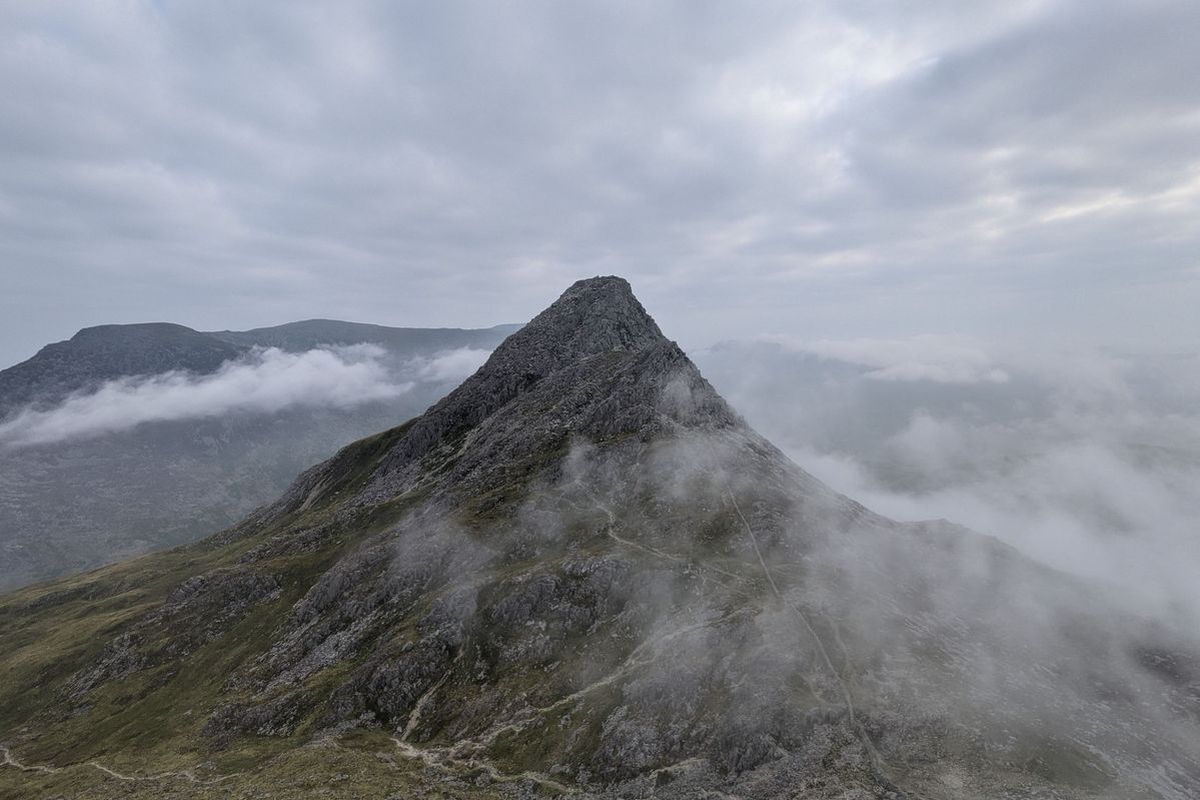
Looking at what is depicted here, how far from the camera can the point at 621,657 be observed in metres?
90.4

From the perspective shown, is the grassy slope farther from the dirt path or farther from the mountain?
the dirt path

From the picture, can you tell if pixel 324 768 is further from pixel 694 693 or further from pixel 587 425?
pixel 587 425

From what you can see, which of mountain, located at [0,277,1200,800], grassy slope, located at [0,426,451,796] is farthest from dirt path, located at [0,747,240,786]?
grassy slope, located at [0,426,451,796]

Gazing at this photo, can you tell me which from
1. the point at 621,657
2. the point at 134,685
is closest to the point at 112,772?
the point at 134,685

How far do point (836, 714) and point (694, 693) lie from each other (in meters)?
18.5

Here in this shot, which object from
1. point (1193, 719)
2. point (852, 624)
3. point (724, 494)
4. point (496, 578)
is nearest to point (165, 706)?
point (496, 578)

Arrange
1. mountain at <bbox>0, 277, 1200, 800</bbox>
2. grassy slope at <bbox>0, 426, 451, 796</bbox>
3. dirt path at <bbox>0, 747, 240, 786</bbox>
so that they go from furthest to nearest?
grassy slope at <bbox>0, 426, 451, 796</bbox>, dirt path at <bbox>0, 747, 240, 786</bbox>, mountain at <bbox>0, 277, 1200, 800</bbox>

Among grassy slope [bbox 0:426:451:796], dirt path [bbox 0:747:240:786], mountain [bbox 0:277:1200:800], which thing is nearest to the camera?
mountain [bbox 0:277:1200:800]

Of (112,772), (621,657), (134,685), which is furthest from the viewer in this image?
(134,685)

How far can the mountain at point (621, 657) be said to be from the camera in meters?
67.8

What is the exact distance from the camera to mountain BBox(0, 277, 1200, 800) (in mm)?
67812

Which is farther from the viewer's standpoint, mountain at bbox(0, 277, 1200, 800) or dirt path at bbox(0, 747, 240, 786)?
dirt path at bbox(0, 747, 240, 786)

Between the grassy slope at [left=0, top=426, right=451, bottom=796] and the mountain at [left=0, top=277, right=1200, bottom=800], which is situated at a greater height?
the mountain at [left=0, top=277, right=1200, bottom=800]

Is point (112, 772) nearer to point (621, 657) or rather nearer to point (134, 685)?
point (134, 685)
